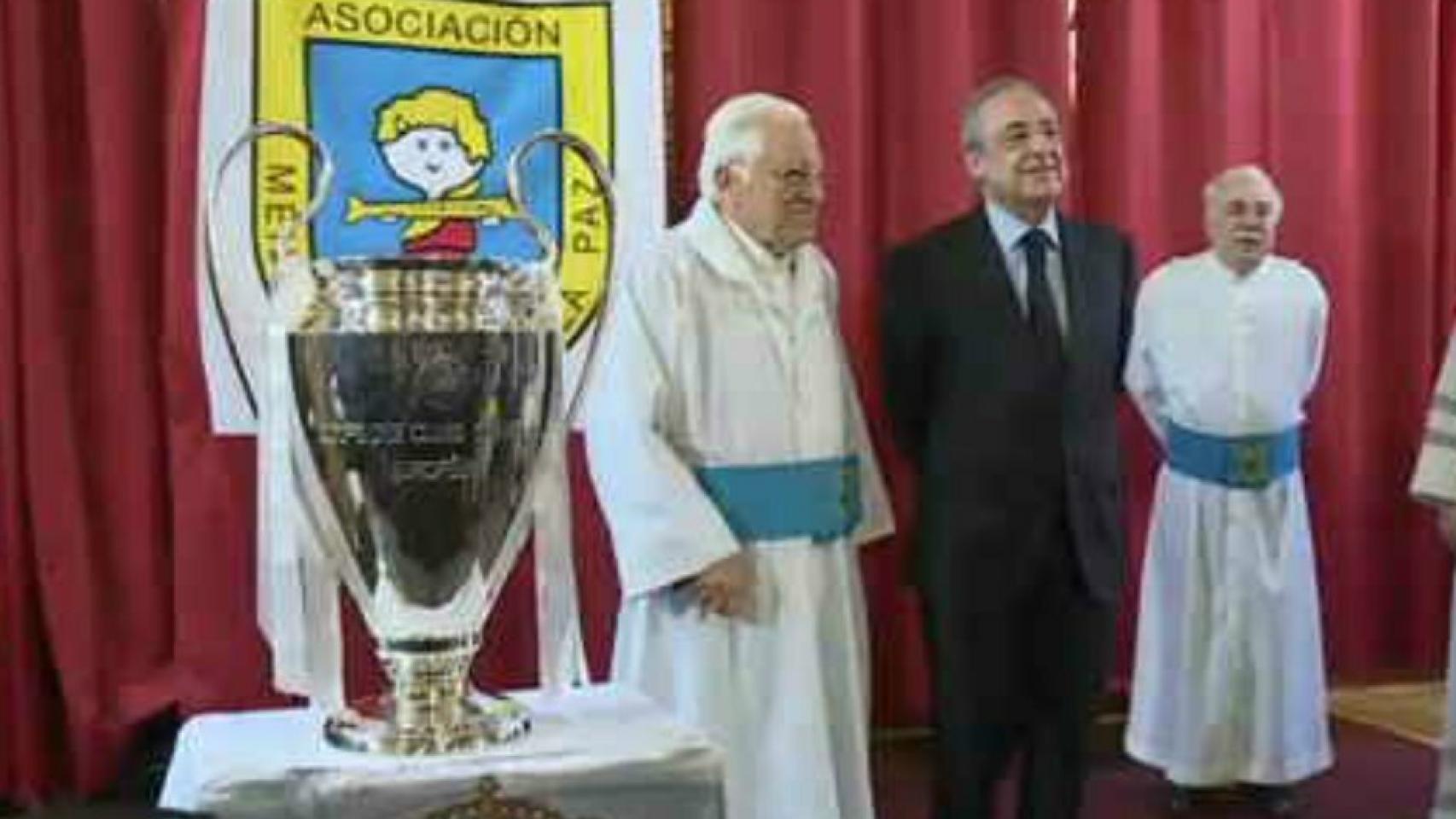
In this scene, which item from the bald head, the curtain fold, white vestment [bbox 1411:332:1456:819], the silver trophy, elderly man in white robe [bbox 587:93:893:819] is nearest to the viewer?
the silver trophy

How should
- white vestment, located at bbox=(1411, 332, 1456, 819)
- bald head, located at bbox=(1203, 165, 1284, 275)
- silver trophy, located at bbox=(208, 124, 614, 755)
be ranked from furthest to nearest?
bald head, located at bbox=(1203, 165, 1284, 275), white vestment, located at bbox=(1411, 332, 1456, 819), silver trophy, located at bbox=(208, 124, 614, 755)

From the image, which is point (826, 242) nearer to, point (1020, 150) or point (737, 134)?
point (1020, 150)

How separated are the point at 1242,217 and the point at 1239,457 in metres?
0.47

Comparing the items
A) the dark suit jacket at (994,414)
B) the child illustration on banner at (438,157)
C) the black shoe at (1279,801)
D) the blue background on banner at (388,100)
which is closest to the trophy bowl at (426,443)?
the dark suit jacket at (994,414)

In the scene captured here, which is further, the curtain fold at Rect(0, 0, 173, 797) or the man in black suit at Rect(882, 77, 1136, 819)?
the curtain fold at Rect(0, 0, 173, 797)

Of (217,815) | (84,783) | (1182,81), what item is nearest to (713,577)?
(217,815)

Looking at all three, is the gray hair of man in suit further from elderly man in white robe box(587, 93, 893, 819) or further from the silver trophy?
the silver trophy

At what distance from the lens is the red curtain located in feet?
12.4

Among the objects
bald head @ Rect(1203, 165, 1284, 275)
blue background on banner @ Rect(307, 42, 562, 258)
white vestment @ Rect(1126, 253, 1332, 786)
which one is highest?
blue background on banner @ Rect(307, 42, 562, 258)

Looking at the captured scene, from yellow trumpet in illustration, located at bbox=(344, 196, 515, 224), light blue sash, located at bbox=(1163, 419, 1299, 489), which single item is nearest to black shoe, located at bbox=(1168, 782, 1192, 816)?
light blue sash, located at bbox=(1163, 419, 1299, 489)

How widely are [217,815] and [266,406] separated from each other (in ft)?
1.38

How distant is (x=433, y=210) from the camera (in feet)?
13.0

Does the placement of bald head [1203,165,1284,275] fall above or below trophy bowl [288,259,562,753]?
above

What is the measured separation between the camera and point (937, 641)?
3250mm
